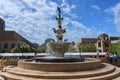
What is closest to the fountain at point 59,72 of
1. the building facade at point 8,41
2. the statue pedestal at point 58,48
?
the statue pedestal at point 58,48

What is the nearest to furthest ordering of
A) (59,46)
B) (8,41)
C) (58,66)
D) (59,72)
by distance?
(59,72) < (58,66) < (59,46) < (8,41)

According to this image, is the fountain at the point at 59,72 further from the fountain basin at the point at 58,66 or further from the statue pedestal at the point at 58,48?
the statue pedestal at the point at 58,48

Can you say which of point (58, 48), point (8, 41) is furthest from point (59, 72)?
point (8, 41)

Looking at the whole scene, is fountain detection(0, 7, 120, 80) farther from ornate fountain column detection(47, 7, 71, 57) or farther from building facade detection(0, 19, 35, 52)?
building facade detection(0, 19, 35, 52)

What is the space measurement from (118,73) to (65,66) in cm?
385

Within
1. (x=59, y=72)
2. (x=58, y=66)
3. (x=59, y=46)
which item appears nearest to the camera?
(x=59, y=72)

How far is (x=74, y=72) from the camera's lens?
11.8 meters

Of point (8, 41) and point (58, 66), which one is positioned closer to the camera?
point (58, 66)

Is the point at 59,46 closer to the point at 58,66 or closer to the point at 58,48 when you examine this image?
the point at 58,48

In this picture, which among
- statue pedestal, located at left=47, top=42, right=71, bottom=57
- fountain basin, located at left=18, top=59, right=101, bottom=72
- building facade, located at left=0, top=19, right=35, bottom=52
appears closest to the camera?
fountain basin, located at left=18, top=59, right=101, bottom=72

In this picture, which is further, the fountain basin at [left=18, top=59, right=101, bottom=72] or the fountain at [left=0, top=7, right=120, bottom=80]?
the fountain basin at [left=18, top=59, right=101, bottom=72]

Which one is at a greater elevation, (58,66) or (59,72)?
(58,66)

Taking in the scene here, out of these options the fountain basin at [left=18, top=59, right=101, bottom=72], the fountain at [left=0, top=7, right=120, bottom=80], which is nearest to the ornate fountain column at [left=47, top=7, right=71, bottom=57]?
the fountain at [left=0, top=7, right=120, bottom=80]

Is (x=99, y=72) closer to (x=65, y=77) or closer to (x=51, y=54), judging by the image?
(x=65, y=77)
